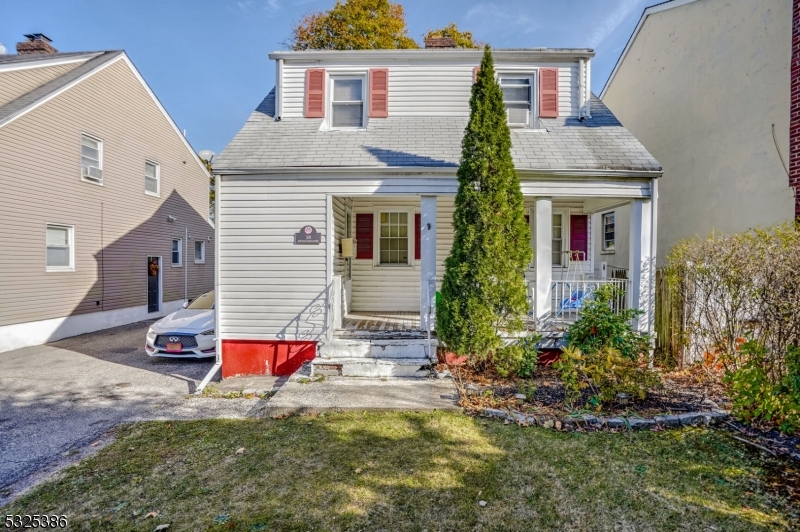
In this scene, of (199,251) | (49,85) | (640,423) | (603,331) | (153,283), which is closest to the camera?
(640,423)

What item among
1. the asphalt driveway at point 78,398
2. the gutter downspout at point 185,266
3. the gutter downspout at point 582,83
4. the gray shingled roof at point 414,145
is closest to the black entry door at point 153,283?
the gutter downspout at point 185,266

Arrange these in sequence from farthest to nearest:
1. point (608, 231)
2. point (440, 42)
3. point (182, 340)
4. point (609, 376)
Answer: point (608, 231), point (440, 42), point (182, 340), point (609, 376)

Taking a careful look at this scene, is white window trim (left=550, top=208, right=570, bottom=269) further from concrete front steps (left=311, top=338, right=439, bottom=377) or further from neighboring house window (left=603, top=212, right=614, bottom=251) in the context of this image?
concrete front steps (left=311, top=338, right=439, bottom=377)

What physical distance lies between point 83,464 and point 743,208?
11438 mm

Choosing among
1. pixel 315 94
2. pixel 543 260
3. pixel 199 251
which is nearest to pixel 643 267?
pixel 543 260

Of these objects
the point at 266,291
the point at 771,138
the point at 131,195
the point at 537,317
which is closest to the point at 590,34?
the point at 771,138

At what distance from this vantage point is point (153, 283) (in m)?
14.2

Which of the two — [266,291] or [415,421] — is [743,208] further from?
[266,291]

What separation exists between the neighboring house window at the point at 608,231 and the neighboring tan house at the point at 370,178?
4.63 meters

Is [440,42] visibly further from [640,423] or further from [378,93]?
[640,423]

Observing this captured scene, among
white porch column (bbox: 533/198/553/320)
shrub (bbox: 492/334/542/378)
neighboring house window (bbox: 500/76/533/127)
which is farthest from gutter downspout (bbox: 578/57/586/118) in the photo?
shrub (bbox: 492/334/542/378)

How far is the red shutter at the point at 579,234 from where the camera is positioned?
370 inches

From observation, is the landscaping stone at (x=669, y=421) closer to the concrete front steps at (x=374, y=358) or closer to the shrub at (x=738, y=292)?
the shrub at (x=738, y=292)

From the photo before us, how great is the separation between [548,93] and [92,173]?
13.1 m
